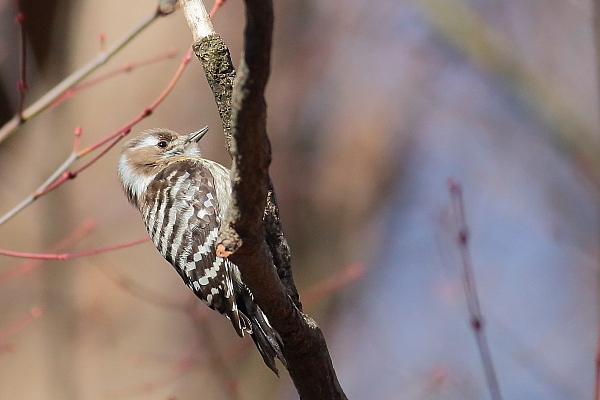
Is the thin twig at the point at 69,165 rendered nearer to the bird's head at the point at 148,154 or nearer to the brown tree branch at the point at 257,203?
the brown tree branch at the point at 257,203

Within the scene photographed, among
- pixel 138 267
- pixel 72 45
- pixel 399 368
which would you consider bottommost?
pixel 399 368

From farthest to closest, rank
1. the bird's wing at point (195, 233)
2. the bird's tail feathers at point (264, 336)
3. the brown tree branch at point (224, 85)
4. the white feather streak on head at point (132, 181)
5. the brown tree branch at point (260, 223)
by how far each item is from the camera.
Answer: the white feather streak on head at point (132, 181) → the bird's wing at point (195, 233) → the bird's tail feathers at point (264, 336) → the brown tree branch at point (224, 85) → the brown tree branch at point (260, 223)

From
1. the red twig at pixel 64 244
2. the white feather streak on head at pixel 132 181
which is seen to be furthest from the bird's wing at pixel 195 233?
the red twig at pixel 64 244

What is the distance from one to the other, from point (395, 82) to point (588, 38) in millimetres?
2490

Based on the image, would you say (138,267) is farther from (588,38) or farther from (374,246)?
(588,38)

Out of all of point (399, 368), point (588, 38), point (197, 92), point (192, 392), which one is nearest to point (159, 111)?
point (197, 92)

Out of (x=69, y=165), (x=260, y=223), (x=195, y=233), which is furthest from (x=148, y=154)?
(x=260, y=223)

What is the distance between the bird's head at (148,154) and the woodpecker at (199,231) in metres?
0.02

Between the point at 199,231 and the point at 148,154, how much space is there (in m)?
1.20

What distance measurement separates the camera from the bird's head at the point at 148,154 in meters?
4.95

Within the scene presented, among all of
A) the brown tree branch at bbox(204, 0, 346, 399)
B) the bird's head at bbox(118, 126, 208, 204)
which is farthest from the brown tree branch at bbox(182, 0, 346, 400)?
the bird's head at bbox(118, 126, 208, 204)

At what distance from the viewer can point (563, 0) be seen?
28.5 feet

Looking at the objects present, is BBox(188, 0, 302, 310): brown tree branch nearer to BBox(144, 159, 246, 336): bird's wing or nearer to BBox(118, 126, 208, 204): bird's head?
BBox(144, 159, 246, 336): bird's wing

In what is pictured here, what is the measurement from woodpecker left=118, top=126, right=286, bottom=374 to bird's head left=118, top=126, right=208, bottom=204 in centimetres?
2
